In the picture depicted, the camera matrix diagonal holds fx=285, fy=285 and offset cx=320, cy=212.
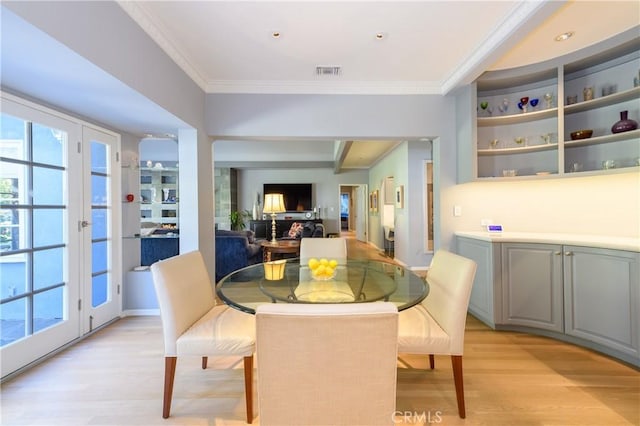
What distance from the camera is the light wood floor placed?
1.65 meters

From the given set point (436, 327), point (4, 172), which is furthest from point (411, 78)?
point (4, 172)

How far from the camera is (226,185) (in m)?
8.64

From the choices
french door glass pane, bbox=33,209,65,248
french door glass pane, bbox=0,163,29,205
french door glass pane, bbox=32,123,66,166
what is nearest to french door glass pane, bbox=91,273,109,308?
french door glass pane, bbox=33,209,65,248

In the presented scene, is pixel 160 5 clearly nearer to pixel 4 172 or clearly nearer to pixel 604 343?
pixel 4 172

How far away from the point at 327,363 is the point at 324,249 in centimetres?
187

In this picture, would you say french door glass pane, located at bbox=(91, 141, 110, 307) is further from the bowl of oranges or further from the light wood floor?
the bowl of oranges

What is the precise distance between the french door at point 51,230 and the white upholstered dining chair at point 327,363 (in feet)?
7.50

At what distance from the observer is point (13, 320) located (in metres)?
2.06

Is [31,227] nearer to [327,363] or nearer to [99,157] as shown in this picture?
[99,157]

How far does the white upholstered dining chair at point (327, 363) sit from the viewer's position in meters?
0.92

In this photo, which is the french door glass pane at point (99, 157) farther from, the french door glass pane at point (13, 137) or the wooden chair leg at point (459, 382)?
the wooden chair leg at point (459, 382)

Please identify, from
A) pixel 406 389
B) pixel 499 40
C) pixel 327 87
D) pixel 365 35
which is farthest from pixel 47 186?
pixel 499 40

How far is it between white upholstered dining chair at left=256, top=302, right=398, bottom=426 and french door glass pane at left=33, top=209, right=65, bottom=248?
2403 mm

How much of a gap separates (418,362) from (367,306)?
1.63 m
